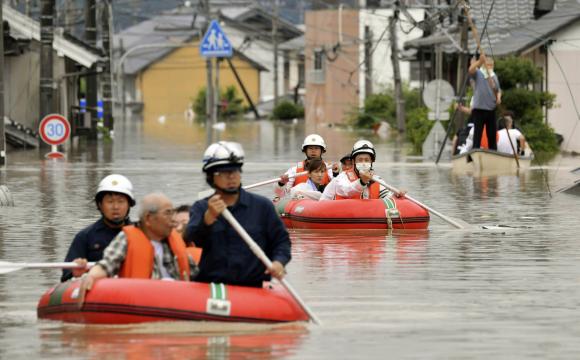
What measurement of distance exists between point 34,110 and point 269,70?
71.3 meters

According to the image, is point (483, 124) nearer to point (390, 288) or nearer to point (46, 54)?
point (46, 54)

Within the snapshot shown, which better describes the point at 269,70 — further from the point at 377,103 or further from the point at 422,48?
the point at 422,48

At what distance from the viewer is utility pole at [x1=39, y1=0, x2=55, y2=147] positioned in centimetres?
4159

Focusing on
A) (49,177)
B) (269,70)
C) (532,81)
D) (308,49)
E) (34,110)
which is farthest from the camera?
(269,70)

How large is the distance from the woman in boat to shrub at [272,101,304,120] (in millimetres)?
75081

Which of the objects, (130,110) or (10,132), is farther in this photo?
(130,110)

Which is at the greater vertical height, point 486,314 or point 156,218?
point 156,218

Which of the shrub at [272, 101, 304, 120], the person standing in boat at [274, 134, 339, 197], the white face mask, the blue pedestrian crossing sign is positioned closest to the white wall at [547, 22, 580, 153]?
the person standing in boat at [274, 134, 339, 197]

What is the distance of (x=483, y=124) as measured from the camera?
32562mm

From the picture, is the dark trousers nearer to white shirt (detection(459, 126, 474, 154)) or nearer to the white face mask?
white shirt (detection(459, 126, 474, 154))

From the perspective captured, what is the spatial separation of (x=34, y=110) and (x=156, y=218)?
3730cm

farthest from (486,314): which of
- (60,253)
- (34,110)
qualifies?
(34,110)

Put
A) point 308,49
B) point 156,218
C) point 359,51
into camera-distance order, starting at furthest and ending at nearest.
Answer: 1. point 308,49
2. point 359,51
3. point 156,218

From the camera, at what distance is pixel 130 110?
124438 millimetres
